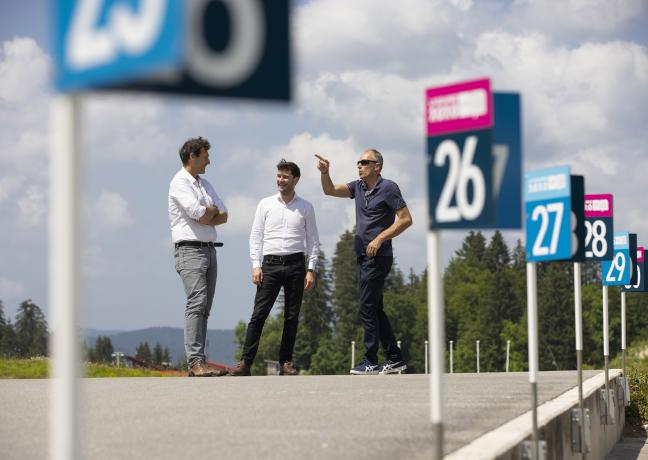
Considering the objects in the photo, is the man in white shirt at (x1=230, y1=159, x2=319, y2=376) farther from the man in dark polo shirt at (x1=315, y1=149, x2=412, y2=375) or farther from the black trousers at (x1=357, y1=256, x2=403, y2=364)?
the black trousers at (x1=357, y1=256, x2=403, y2=364)

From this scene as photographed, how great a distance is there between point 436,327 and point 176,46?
8.85ft

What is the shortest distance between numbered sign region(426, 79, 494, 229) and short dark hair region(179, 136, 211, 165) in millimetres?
7264

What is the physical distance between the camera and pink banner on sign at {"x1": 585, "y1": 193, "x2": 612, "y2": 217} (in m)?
12.7

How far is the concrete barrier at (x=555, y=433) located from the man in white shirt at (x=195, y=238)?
3469 millimetres

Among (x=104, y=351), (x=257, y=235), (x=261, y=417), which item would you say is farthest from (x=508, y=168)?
(x=104, y=351)

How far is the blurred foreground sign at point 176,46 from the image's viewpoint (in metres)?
2.91

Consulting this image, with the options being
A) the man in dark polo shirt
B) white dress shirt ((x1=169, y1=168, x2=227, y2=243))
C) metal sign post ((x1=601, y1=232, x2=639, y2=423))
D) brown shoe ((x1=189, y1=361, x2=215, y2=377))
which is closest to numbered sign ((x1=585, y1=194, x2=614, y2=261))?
the man in dark polo shirt

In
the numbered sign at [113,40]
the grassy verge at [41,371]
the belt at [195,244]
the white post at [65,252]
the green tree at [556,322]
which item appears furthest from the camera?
the green tree at [556,322]

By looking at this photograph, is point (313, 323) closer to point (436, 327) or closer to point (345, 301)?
point (345, 301)

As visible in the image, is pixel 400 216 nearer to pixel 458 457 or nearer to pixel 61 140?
pixel 458 457

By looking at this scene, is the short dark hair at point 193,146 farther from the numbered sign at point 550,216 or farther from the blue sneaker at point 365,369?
the numbered sign at point 550,216

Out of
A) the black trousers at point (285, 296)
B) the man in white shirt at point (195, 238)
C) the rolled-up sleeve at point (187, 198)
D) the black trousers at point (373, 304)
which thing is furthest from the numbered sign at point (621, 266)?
the rolled-up sleeve at point (187, 198)

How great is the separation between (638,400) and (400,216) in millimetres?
8522

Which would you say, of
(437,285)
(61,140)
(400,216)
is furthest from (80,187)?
(400,216)
